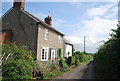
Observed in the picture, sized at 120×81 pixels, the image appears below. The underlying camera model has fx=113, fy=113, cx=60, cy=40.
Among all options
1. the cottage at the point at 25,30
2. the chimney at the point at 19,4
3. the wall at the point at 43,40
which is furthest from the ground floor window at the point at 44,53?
the chimney at the point at 19,4

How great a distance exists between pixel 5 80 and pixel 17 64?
57.0 inches

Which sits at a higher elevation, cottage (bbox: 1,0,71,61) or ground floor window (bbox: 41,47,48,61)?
cottage (bbox: 1,0,71,61)

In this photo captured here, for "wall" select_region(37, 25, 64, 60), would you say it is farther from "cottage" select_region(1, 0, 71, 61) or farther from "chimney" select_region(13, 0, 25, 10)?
"chimney" select_region(13, 0, 25, 10)

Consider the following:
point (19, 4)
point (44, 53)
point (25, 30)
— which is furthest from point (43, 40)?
point (19, 4)

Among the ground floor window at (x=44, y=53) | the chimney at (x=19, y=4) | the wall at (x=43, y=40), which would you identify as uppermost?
the chimney at (x=19, y=4)

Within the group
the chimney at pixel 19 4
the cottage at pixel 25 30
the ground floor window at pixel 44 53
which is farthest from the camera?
the chimney at pixel 19 4

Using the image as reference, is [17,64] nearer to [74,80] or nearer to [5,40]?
[74,80]

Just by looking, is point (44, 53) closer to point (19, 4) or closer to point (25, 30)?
point (25, 30)

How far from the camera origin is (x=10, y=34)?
17.0m

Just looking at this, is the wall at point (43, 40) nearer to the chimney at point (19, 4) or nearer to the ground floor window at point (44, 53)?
the ground floor window at point (44, 53)

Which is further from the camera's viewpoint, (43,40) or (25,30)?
(43,40)

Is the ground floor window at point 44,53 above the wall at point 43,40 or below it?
below

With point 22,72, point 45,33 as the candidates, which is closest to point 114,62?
point 22,72

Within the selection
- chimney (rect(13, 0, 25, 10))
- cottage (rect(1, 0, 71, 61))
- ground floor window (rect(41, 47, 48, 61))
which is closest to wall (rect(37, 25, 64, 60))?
cottage (rect(1, 0, 71, 61))
